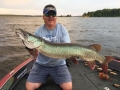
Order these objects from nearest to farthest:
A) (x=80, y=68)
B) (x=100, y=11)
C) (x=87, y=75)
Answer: (x=87, y=75) < (x=80, y=68) < (x=100, y=11)

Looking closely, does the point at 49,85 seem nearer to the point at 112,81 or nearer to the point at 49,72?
the point at 49,72

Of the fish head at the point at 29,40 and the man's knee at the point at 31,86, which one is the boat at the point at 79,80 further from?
the fish head at the point at 29,40

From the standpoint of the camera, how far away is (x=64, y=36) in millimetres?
3775

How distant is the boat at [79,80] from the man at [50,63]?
362mm

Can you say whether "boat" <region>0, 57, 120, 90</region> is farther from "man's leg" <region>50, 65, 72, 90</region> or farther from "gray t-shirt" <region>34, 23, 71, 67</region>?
"gray t-shirt" <region>34, 23, 71, 67</region>

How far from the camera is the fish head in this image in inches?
116

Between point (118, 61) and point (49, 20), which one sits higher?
point (49, 20)

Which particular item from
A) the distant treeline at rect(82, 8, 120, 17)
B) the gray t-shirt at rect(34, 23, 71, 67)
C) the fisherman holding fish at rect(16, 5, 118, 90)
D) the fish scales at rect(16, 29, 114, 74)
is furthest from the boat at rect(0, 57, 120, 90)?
the distant treeline at rect(82, 8, 120, 17)

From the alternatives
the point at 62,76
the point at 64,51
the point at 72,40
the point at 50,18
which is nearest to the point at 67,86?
the point at 62,76

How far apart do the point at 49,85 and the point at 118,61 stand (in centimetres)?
266

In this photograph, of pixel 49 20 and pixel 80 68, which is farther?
pixel 80 68

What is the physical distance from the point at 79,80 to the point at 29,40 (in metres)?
2.22

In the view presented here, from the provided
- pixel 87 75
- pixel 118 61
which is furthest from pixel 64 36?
pixel 118 61

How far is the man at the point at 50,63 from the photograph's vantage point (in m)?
3.68
